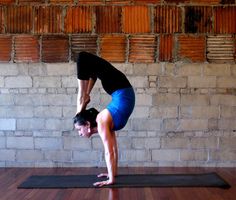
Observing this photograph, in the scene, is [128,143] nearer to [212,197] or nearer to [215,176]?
[215,176]

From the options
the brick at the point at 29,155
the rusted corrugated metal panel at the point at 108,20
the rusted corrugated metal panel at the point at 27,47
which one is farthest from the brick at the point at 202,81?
the brick at the point at 29,155

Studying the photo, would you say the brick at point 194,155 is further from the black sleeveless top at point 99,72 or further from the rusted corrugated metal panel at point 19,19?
the rusted corrugated metal panel at point 19,19

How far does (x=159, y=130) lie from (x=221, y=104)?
1.01 m

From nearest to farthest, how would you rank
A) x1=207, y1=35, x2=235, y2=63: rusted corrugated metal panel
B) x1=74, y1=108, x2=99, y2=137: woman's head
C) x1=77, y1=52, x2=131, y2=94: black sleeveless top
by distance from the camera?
1. x1=77, y1=52, x2=131, y2=94: black sleeveless top
2. x1=74, y1=108, x2=99, y2=137: woman's head
3. x1=207, y1=35, x2=235, y2=63: rusted corrugated metal panel

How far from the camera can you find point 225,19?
568cm

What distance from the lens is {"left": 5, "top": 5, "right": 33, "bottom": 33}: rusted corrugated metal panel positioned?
5.74 metres

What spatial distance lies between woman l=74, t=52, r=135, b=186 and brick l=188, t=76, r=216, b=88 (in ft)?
5.32

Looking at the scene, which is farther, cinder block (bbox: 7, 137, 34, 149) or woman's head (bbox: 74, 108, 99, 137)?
cinder block (bbox: 7, 137, 34, 149)

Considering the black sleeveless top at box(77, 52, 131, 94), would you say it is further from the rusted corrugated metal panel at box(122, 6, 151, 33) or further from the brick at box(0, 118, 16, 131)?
the brick at box(0, 118, 16, 131)

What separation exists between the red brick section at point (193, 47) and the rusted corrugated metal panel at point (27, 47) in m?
2.19

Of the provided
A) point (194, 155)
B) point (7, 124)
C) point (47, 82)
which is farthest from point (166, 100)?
point (7, 124)

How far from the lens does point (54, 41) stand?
5.73 meters

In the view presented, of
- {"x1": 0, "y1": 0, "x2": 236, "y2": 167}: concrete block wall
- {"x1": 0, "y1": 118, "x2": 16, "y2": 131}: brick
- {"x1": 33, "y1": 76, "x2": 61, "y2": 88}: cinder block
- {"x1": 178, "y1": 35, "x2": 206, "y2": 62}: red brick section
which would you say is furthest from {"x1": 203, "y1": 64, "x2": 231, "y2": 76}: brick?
{"x1": 0, "y1": 118, "x2": 16, "y2": 131}: brick

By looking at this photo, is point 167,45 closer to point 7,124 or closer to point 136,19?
point 136,19
